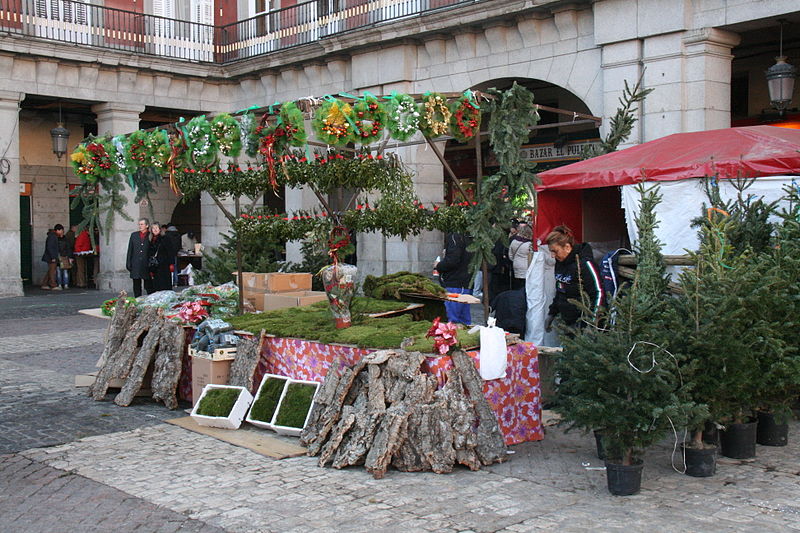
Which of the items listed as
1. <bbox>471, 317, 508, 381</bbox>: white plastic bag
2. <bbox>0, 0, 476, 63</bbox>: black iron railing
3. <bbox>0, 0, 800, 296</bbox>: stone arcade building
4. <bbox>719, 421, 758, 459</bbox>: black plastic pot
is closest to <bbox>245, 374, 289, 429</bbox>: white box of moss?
<bbox>471, 317, 508, 381</bbox>: white plastic bag

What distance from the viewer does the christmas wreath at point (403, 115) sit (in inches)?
323

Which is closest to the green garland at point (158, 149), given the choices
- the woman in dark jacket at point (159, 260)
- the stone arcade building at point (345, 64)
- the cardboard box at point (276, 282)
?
the cardboard box at point (276, 282)

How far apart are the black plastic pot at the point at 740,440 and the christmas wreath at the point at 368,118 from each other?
13.2 ft

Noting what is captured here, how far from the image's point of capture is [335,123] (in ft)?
26.1

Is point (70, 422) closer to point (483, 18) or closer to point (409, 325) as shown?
point (409, 325)

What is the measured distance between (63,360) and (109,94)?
10285 millimetres

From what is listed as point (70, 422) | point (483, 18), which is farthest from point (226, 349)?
point (483, 18)

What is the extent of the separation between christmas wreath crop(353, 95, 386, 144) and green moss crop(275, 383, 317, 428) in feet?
7.81

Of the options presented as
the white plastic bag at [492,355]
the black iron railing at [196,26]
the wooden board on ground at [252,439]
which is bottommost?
the wooden board on ground at [252,439]

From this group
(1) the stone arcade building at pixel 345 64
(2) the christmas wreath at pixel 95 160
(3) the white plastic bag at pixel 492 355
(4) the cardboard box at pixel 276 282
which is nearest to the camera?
(3) the white plastic bag at pixel 492 355

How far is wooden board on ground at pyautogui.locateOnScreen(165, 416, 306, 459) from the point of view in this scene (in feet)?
21.8

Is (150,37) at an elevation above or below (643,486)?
above

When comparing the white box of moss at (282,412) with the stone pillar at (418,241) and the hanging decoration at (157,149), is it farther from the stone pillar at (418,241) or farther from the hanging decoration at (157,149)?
→ the stone pillar at (418,241)

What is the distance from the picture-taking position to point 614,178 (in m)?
8.48
